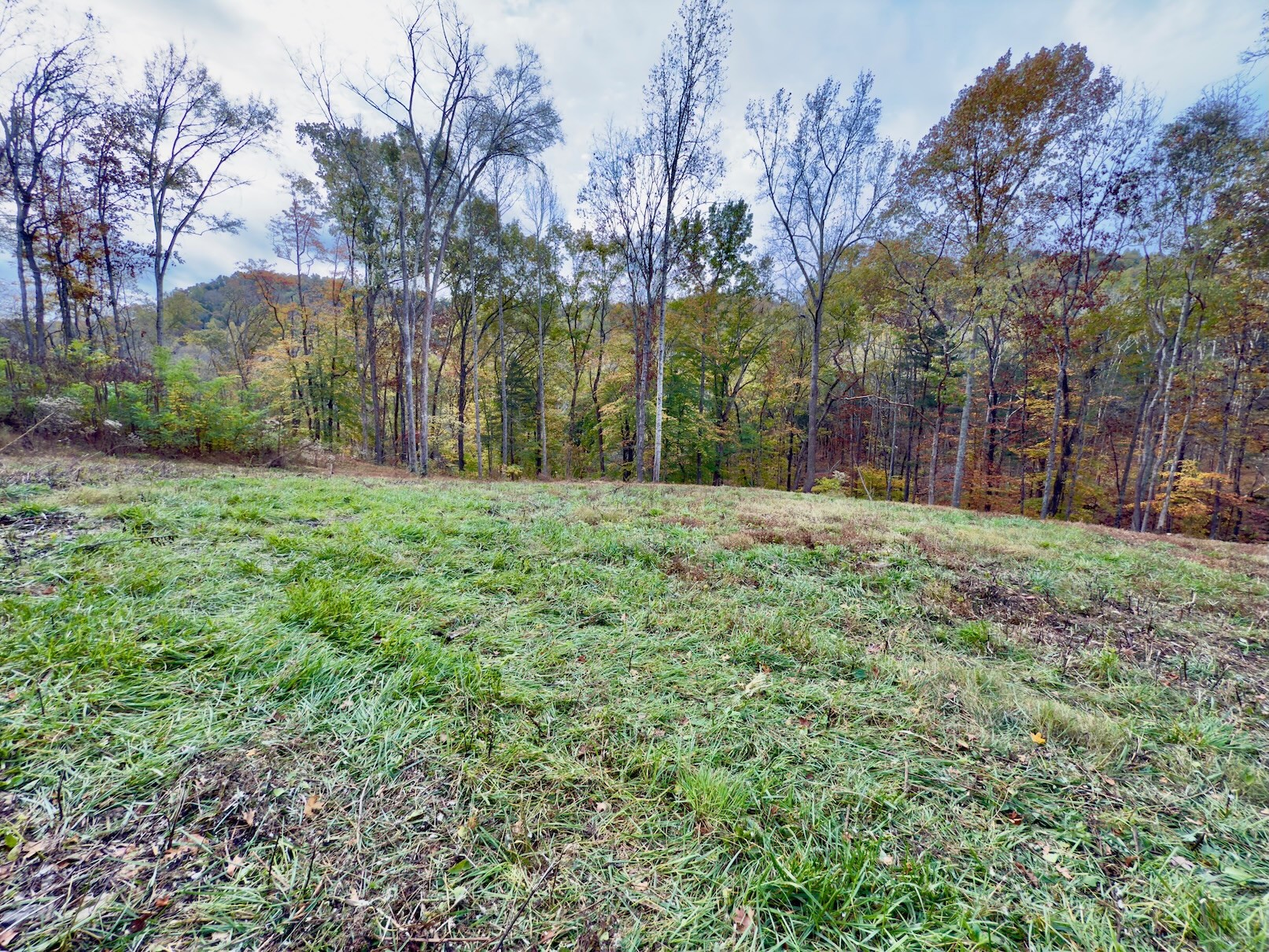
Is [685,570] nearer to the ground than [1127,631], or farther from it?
farther from it

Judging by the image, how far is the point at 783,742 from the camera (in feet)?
5.82

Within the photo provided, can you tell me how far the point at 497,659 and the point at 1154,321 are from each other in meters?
20.6

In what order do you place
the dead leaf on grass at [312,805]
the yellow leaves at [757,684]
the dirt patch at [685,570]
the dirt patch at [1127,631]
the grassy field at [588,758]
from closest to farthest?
the grassy field at [588,758] < the dead leaf on grass at [312,805] < the yellow leaves at [757,684] < the dirt patch at [1127,631] < the dirt patch at [685,570]

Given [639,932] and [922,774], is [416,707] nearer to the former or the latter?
[639,932]

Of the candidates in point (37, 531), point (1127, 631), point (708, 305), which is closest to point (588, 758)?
point (1127, 631)

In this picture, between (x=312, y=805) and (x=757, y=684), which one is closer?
(x=312, y=805)

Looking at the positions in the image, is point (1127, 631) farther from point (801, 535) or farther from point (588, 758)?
point (588, 758)

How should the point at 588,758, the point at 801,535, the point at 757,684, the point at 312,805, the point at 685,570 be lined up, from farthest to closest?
1. the point at 801,535
2. the point at 685,570
3. the point at 757,684
4. the point at 588,758
5. the point at 312,805

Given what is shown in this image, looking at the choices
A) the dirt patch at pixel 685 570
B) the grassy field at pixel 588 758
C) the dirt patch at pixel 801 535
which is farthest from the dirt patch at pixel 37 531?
the dirt patch at pixel 801 535

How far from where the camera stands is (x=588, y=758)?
1.63 metres

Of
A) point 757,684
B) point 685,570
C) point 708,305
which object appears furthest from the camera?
point 708,305

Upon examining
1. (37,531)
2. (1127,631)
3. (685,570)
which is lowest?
(1127,631)

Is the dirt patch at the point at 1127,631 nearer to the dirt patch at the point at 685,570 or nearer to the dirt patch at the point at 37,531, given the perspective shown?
the dirt patch at the point at 685,570

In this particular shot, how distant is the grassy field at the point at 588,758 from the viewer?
111cm
